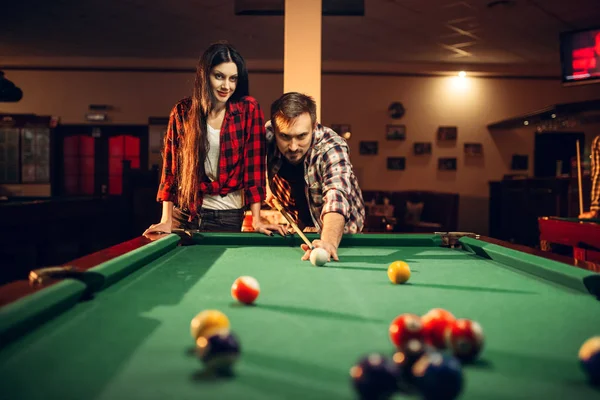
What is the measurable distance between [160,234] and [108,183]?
7486 millimetres

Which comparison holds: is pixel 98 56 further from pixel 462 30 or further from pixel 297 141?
pixel 297 141

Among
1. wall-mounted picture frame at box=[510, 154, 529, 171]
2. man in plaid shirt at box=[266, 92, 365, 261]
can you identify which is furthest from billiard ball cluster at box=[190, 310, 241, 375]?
wall-mounted picture frame at box=[510, 154, 529, 171]

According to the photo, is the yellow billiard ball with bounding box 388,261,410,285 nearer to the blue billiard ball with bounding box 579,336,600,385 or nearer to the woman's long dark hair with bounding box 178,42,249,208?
the blue billiard ball with bounding box 579,336,600,385

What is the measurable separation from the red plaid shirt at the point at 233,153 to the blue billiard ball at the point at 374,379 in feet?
6.38

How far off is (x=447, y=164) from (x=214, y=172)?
720 cm

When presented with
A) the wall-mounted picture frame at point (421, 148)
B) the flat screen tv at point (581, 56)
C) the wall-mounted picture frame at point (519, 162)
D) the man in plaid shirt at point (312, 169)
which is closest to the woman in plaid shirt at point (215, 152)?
the man in plaid shirt at point (312, 169)

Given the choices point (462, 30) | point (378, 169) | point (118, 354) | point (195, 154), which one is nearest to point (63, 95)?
point (378, 169)

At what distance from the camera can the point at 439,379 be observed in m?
0.65

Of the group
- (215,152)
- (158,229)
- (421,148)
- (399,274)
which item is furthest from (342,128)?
(399,274)

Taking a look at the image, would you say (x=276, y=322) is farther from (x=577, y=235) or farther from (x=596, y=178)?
(x=596, y=178)

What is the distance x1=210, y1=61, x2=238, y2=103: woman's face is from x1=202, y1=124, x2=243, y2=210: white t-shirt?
193 millimetres

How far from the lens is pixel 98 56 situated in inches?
333

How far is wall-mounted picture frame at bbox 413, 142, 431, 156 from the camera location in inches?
355

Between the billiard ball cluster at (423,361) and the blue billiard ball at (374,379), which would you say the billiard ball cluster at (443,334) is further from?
the blue billiard ball at (374,379)
